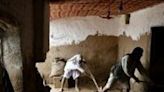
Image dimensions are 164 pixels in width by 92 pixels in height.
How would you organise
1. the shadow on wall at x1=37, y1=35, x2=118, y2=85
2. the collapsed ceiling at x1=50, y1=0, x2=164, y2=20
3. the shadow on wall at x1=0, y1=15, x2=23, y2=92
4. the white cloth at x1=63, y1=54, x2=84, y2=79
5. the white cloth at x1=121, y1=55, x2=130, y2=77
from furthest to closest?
1. the shadow on wall at x1=37, y1=35, x2=118, y2=85
2. the white cloth at x1=63, y1=54, x2=84, y2=79
3. the white cloth at x1=121, y1=55, x2=130, y2=77
4. the collapsed ceiling at x1=50, y1=0, x2=164, y2=20
5. the shadow on wall at x1=0, y1=15, x2=23, y2=92

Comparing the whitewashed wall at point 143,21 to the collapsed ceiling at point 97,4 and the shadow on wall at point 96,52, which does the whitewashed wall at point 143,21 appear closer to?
the collapsed ceiling at point 97,4

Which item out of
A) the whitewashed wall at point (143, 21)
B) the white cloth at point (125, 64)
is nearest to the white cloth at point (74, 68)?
the whitewashed wall at point (143, 21)

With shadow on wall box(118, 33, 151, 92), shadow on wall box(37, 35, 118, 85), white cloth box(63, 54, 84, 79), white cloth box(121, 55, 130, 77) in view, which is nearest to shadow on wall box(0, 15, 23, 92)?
white cloth box(121, 55, 130, 77)

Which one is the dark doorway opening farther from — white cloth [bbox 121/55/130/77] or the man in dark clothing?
white cloth [bbox 121/55/130/77]

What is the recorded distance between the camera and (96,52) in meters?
6.38

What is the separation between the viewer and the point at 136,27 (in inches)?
198

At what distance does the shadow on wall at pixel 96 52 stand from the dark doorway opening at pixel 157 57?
2213mm

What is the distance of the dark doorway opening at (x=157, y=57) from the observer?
4000 mm

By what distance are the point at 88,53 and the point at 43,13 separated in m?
3.56

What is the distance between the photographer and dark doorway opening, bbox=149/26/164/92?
4000 mm

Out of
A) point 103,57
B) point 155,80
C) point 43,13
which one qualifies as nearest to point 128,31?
point 103,57

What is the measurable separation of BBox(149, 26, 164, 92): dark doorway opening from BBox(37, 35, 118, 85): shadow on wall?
2.21 meters

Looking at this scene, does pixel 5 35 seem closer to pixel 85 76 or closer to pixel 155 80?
pixel 155 80

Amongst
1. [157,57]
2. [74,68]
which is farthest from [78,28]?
[157,57]
